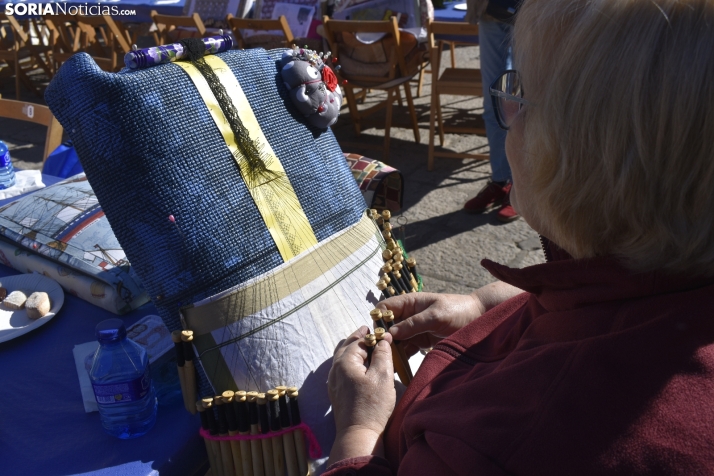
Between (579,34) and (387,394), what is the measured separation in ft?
2.13

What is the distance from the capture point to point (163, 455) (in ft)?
3.68

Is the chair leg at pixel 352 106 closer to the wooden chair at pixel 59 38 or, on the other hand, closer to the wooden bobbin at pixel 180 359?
the wooden chair at pixel 59 38

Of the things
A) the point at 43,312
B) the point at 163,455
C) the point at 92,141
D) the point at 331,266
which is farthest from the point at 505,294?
the point at 43,312

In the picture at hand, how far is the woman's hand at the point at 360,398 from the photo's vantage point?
1004mm

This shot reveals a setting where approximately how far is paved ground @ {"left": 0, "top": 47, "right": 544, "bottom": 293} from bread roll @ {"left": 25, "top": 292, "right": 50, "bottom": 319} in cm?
185

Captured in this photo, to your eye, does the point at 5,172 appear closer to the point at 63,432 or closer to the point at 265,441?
the point at 63,432

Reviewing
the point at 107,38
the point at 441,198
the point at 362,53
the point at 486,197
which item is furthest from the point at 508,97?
the point at 107,38

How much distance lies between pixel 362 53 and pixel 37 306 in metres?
3.38

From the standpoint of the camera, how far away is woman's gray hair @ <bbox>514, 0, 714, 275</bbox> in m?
0.65

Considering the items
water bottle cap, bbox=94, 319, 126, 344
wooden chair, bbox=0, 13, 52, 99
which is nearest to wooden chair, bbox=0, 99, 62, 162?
water bottle cap, bbox=94, 319, 126, 344

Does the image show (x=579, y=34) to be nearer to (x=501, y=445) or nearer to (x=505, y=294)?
(x=501, y=445)

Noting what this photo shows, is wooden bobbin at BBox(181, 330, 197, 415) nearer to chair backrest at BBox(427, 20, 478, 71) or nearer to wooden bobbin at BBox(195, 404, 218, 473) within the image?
wooden bobbin at BBox(195, 404, 218, 473)

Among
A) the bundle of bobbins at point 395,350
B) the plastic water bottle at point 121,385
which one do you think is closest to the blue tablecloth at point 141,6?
the plastic water bottle at point 121,385

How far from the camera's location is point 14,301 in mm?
1474
